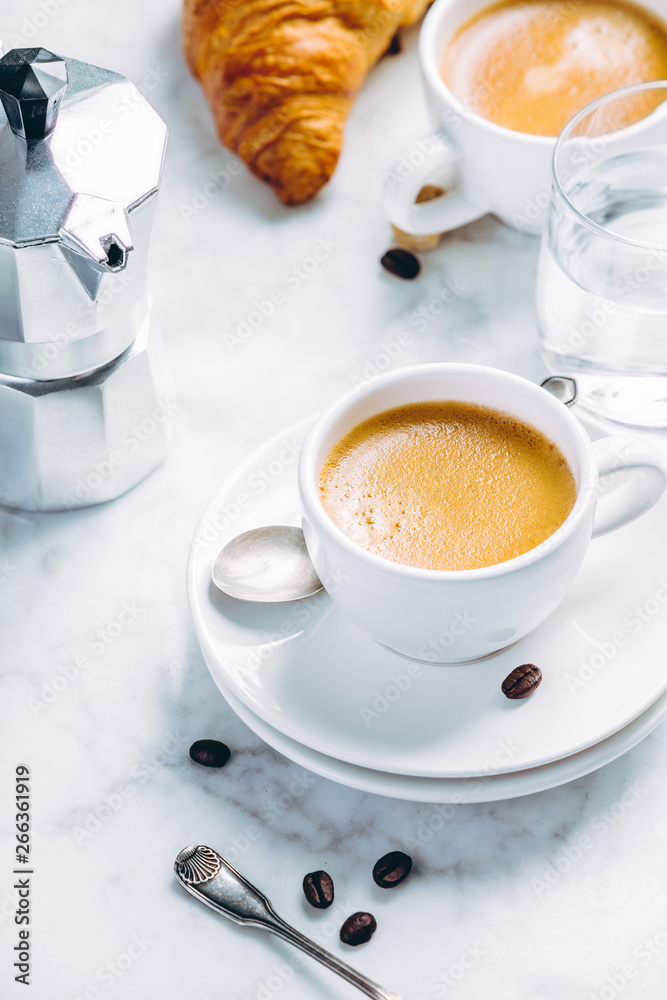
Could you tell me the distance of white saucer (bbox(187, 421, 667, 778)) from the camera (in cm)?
74

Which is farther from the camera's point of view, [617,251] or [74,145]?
[617,251]

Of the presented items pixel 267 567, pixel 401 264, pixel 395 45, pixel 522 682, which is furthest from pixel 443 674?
pixel 395 45

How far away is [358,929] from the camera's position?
75 cm

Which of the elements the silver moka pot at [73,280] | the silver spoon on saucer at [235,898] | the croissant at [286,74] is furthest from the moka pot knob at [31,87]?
the silver spoon on saucer at [235,898]

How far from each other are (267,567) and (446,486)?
0.53 ft

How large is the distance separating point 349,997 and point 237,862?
13cm

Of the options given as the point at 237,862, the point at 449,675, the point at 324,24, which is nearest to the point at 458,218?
the point at 324,24

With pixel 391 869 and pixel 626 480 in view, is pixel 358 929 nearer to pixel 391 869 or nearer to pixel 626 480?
pixel 391 869

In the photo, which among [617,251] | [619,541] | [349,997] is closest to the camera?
[349,997]

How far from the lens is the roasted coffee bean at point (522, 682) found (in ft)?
2.53

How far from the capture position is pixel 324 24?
1.18 meters

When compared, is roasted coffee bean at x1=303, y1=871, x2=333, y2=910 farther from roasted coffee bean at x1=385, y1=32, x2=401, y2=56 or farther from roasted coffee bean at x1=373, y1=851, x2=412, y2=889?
roasted coffee bean at x1=385, y1=32, x2=401, y2=56

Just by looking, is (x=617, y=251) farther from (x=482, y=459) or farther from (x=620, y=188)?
(x=482, y=459)

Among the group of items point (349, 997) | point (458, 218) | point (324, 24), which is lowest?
point (349, 997)
